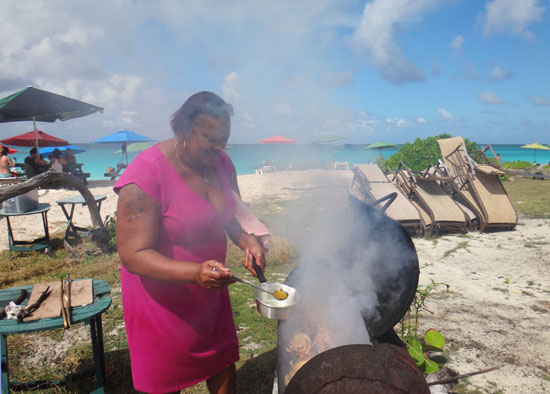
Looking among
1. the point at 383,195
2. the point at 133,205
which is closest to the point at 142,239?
the point at 133,205

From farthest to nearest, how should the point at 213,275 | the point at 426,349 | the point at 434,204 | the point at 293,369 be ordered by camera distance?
the point at 434,204 → the point at 426,349 → the point at 293,369 → the point at 213,275

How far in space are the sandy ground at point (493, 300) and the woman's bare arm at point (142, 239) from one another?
2903 millimetres

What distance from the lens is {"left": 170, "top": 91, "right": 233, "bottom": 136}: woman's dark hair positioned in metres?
1.63

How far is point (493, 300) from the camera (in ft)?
14.7

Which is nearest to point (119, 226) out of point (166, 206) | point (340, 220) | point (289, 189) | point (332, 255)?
point (166, 206)

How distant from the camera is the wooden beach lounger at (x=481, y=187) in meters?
7.59

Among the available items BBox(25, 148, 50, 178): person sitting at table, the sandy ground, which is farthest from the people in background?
the sandy ground

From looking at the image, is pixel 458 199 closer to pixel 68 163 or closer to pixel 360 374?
pixel 360 374

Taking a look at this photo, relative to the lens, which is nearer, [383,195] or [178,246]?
[178,246]

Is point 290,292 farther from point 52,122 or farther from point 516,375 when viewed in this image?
point 52,122

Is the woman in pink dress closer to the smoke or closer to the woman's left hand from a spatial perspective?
the woman's left hand

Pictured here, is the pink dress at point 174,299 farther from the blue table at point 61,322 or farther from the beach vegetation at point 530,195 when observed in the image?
the beach vegetation at point 530,195

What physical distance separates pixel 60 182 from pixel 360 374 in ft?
19.5

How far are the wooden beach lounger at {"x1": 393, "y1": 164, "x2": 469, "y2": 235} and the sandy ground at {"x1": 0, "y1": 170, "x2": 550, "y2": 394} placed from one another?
1.17ft
